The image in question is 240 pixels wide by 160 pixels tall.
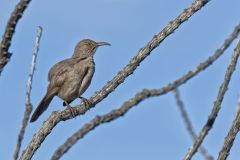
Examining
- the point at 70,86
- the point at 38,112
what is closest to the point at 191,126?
the point at 38,112

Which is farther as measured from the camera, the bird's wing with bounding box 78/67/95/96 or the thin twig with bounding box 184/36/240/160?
the bird's wing with bounding box 78/67/95/96

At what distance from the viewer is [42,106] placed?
31.0 ft

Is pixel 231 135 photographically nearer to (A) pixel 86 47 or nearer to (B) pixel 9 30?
(B) pixel 9 30

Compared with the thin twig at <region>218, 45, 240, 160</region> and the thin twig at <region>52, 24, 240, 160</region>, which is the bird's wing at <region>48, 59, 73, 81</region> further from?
the thin twig at <region>52, 24, 240, 160</region>

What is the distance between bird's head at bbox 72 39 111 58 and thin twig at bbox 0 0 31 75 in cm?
810

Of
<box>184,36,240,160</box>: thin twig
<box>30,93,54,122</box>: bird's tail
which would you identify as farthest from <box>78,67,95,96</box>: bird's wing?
<box>184,36,240,160</box>: thin twig

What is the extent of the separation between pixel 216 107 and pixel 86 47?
847 cm

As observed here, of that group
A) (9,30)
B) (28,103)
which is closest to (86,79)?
(28,103)

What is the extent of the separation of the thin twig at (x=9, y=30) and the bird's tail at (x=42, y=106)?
5966 mm

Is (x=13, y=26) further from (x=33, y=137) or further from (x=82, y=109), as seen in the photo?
(x=82, y=109)

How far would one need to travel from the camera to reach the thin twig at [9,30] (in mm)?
2879

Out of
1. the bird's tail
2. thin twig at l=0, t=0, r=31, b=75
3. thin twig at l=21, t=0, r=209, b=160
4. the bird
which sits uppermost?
the bird

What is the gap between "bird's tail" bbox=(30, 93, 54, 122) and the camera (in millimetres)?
8970

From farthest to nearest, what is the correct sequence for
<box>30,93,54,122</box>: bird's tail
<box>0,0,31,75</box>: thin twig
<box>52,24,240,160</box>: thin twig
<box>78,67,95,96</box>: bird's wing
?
1. <box>78,67,95,96</box>: bird's wing
2. <box>30,93,54,122</box>: bird's tail
3. <box>0,0,31,75</box>: thin twig
4. <box>52,24,240,160</box>: thin twig
